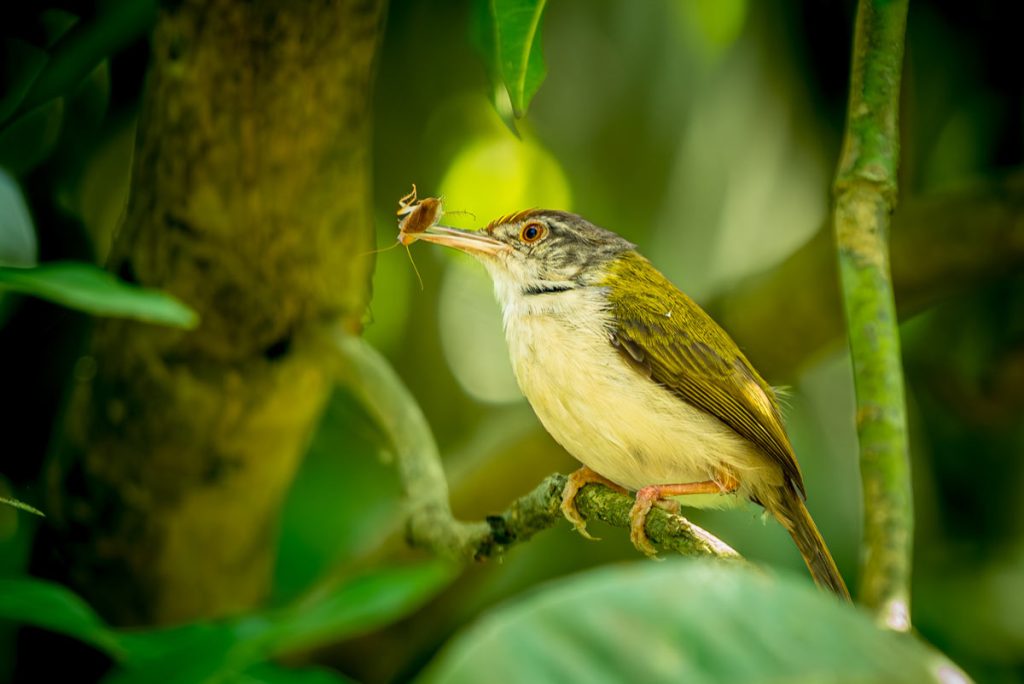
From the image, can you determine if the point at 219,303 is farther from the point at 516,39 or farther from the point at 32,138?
the point at 516,39

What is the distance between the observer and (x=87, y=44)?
3.64 metres

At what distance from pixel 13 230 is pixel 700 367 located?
1.91m

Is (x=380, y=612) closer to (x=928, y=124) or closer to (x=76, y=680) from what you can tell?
(x=76, y=680)

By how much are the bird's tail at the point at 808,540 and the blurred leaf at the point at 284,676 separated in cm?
128

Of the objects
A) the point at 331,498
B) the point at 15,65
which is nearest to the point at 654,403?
the point at 15,65

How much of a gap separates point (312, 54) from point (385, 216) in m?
A: 2.27

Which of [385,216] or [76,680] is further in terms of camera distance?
[385,216]

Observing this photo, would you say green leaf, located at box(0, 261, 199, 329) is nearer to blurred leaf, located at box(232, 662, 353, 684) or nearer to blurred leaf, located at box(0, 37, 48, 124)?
blurred leaf, located at box(232, 662, 353, 684)

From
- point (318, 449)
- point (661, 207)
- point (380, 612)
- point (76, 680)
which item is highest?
point (661, 207)

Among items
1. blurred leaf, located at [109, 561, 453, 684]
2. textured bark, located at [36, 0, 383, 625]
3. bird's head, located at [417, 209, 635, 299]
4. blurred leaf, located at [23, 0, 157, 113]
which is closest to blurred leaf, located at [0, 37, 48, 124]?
blurred leaf, located at [23, 0, 157, 113]

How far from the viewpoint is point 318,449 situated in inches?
223

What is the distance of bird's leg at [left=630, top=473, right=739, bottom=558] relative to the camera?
256 cm

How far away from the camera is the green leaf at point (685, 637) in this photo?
0.97 m

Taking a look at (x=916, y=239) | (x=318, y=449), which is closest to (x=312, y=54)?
(x=916, y=239)
